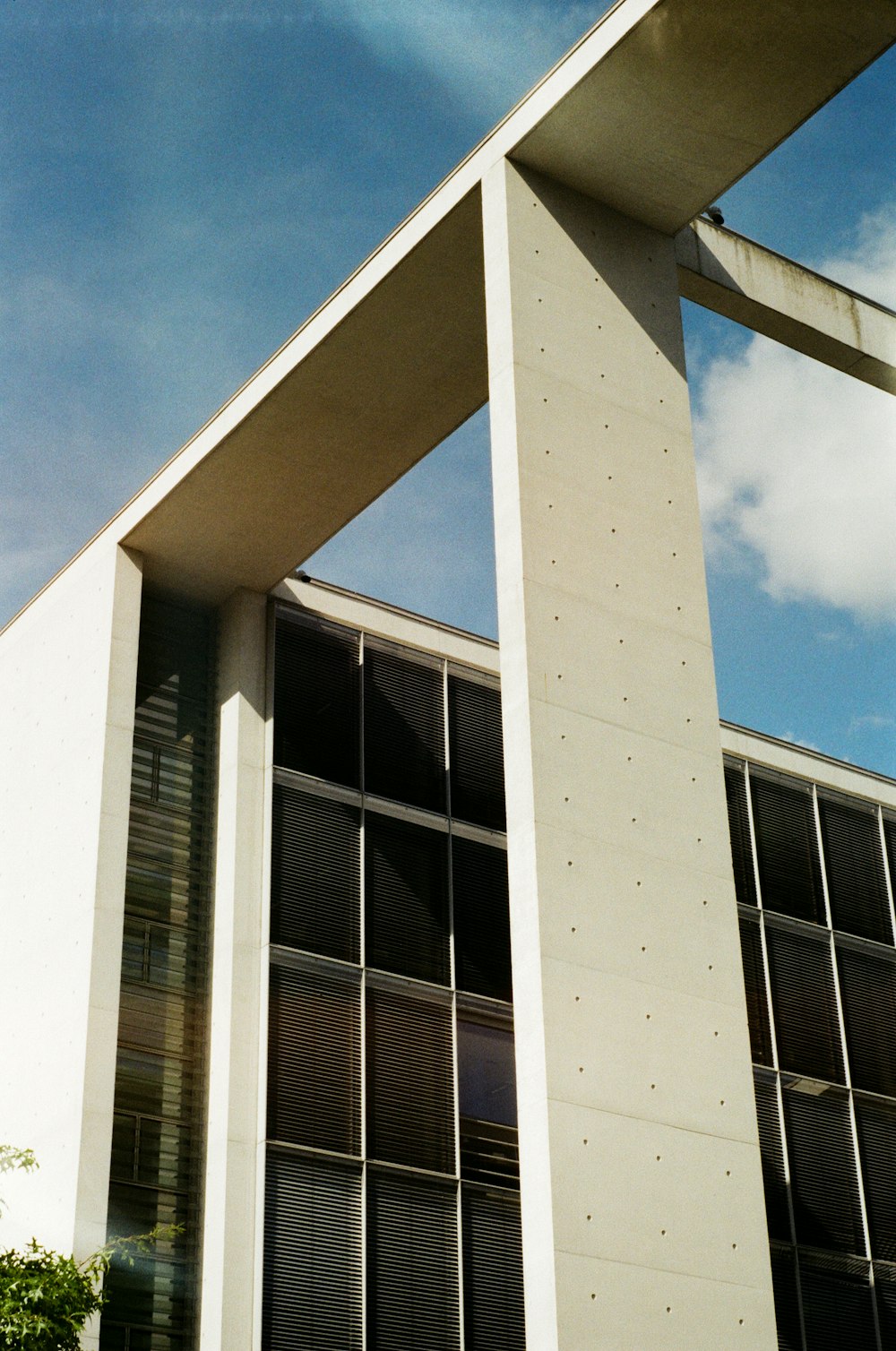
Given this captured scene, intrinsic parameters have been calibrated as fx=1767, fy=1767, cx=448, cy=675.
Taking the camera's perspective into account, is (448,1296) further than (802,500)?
No

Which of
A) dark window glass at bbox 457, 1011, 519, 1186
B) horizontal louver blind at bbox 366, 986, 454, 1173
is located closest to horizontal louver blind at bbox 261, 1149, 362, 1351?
horizontal louver blind at bbox 366, 986, 454, 1173

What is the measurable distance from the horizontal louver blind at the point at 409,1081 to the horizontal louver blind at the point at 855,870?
6.91m

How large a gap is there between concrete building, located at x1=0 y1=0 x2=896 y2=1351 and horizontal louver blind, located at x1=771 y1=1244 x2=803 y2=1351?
60 mm

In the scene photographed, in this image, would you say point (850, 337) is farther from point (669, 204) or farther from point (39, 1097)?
point (39, 1097)

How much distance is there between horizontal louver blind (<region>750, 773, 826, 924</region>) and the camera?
911 inches

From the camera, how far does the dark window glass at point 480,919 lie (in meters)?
19.7

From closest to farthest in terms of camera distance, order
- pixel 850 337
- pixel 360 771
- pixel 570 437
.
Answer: pixel 570 437 → pixel 850 337 → pixel 360 771

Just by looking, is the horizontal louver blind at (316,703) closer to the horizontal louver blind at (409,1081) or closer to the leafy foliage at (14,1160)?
the horizontal louver blind at (409,1081)

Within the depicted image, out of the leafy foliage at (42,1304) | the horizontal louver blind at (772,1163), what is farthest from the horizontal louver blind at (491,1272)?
the leafy foliage at (42,1304)

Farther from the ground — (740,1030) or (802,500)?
(802,500)

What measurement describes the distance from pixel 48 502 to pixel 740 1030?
11325 mm

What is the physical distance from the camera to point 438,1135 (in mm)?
18453

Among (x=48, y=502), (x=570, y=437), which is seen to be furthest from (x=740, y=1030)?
(x=48, y=502)

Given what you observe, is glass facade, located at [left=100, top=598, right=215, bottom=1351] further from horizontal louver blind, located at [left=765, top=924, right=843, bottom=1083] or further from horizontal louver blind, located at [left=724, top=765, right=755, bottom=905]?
horizontal louver blind, located at [left=765, top=924, right=843, bottom=1083]
